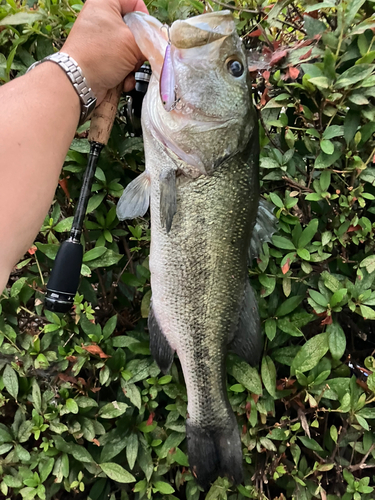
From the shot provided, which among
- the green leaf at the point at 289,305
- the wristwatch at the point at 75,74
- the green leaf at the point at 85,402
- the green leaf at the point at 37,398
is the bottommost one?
the green leaf at the point at 85,402

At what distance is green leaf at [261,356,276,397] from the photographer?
163cm

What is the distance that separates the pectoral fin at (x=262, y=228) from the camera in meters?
1.53

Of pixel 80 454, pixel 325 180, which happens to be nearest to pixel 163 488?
pixel 80 454

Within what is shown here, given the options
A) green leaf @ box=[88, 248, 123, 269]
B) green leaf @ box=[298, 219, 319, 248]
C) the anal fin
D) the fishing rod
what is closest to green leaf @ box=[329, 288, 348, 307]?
green leaf @ box=[298, 219, 319, 248]

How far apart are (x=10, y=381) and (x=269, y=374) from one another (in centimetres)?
126

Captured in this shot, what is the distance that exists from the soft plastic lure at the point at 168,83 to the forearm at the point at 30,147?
1.23 ft

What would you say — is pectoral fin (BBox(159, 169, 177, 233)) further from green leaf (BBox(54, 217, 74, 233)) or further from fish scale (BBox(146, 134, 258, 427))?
green leaf (BBox(54, 217, 74, 233))

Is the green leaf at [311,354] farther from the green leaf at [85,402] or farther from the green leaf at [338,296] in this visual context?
the green leaf at [85,402]

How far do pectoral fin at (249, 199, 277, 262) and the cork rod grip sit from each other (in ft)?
2.41

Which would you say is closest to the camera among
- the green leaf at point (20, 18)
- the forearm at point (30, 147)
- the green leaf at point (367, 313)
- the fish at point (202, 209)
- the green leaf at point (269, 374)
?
the forearm at point (30, 147)

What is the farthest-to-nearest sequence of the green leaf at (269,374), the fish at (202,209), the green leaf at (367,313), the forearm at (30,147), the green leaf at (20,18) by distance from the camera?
the green leaf at (269,374), the green leaf at (367,313), the green leaf at (20,18), the fish at (202,209), the forearm at (30,147)

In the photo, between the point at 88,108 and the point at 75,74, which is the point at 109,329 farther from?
the point at 75,74

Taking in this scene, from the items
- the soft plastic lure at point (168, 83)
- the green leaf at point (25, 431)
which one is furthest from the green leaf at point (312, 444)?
the soft plastic lure at point (168, 83)

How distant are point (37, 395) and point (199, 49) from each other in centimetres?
169
